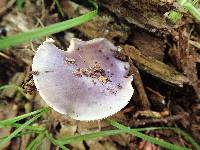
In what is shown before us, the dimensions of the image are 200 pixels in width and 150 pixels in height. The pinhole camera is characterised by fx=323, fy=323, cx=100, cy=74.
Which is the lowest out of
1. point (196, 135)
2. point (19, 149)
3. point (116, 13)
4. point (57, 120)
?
point (19, 149)

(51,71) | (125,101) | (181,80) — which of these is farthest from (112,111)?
(181,80)

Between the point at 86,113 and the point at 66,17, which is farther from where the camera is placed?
the point at 66,17

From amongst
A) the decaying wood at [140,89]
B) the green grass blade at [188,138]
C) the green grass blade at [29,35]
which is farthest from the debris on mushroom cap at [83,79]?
the green grass blade at [188,138]

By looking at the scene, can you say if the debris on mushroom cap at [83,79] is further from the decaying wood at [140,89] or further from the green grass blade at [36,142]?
the green grass blade at [36,142]

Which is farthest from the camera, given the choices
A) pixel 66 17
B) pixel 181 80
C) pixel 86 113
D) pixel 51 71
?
pixel 66 17

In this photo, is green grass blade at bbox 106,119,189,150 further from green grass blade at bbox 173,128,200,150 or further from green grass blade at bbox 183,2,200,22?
green grass blade at bbox 183,2,200,22

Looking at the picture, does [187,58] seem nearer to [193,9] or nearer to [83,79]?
[193,9]

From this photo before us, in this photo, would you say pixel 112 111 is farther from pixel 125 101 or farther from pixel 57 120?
pixel 57 120

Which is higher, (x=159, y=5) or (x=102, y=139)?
(x=159, y=5)

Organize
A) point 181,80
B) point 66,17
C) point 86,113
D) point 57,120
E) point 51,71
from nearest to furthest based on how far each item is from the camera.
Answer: point 86,113
point 51,71
point 181,80
point 57,120
point 66,17
